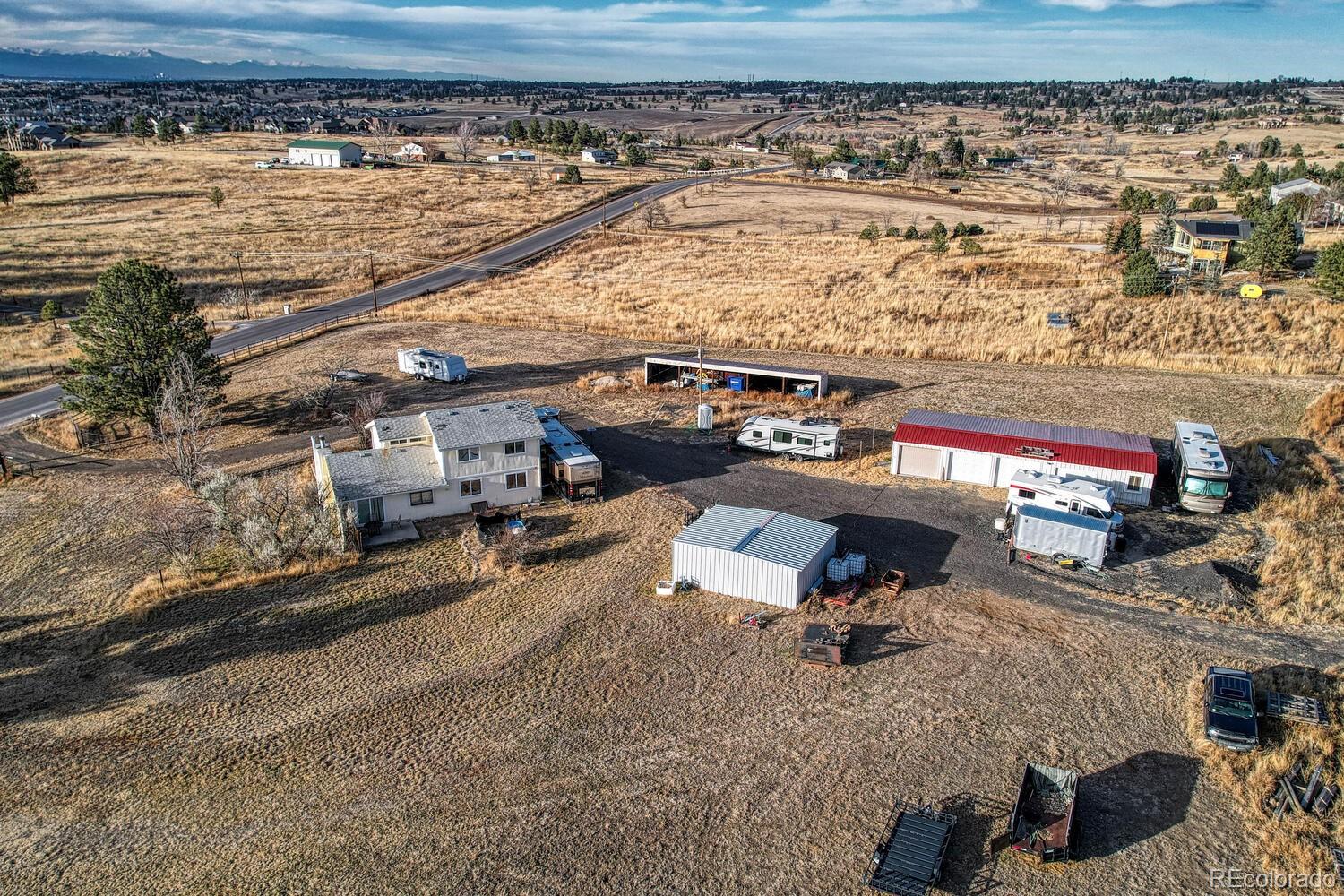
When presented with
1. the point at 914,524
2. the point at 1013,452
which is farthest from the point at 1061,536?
the point at 1013,452

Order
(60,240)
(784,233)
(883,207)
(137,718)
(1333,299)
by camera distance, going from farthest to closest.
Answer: (883,207) → (784,233) → (60,240) → (1333,299) → (137,718)

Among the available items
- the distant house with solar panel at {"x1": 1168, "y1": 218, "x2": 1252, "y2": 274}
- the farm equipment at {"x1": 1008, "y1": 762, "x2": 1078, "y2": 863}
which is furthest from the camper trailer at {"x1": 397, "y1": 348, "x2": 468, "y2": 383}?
the distant house with solar panel at {"x1": 1168, "y1": 218, "x2": 1252, "y2": 274}

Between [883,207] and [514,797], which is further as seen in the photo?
[883,207]

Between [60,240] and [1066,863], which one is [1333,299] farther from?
[60,240]

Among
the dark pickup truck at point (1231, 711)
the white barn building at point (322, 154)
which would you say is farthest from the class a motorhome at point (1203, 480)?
the white barn building at point (322, 154)

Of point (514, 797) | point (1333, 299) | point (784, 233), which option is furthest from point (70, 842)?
point (784, 233)

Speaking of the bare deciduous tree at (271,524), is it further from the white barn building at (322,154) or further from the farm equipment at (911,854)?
the white barn building at (322,154)
